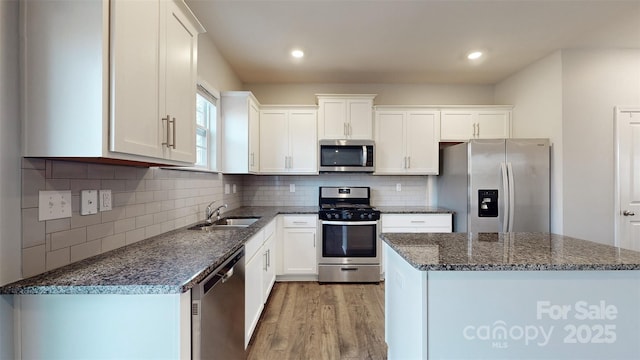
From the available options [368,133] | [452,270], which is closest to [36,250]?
[452,270]

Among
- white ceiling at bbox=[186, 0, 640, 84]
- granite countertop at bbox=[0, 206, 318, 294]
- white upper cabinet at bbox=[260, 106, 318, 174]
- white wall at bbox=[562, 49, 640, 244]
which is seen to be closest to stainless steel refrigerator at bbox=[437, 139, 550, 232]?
white wall at bbox=[562, 49, 640, 244]

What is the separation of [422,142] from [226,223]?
8.66 ft

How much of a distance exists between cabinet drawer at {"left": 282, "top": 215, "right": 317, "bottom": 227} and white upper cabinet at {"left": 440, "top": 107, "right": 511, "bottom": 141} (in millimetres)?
2002

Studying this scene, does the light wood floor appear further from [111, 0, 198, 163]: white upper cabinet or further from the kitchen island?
[111, 0, 198, 163]: white upper cabinet

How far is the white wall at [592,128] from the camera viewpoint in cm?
297

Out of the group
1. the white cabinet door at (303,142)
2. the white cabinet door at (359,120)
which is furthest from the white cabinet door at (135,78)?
the white cabinet door at (359,120)

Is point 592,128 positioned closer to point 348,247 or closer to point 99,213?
point 348,247

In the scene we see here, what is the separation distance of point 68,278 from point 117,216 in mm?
549

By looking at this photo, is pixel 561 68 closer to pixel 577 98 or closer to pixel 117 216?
pixel 577 98

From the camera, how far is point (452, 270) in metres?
1.24

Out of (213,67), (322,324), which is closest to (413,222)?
(322,324)

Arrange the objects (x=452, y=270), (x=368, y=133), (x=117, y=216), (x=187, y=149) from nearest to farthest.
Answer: (x=452, y=270) → (x=117, y=216) → (x=187, y=149) → (x=368, y=133)

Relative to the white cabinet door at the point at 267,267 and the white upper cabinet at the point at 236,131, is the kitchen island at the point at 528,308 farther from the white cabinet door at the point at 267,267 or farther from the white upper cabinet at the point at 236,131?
the white upper cabinet at the point at 236,131

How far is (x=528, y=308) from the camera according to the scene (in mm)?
1262
